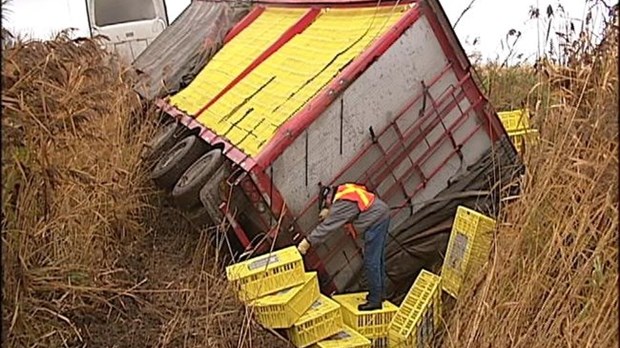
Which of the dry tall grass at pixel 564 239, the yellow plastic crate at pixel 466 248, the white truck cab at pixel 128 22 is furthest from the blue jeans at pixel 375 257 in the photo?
the white truck cab at pixel 128 22

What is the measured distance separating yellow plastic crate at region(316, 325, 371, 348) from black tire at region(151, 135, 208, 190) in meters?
1.83

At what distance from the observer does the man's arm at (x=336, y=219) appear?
→ 4.75 meters

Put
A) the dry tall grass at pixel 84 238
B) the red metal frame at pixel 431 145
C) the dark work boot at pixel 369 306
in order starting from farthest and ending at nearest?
the red metal frame at pixel 431 145, the dark work boot at pixel 369 306, the dry tall grass at pixel 84 238

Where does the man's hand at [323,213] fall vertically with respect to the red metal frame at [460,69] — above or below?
below

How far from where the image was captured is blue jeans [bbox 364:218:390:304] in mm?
4797

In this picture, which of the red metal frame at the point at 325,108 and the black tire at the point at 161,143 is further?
the black tire at the point at 161,143

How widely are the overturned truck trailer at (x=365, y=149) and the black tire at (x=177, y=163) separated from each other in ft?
0.05

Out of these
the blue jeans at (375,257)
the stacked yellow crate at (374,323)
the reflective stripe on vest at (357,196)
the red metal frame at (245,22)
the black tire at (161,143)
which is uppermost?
the red metal frame at (245,22)

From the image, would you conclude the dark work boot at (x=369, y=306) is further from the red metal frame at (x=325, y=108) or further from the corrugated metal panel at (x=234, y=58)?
the corrugated metal panel at (x=234, y=58)

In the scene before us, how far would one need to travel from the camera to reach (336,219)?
15.6ft

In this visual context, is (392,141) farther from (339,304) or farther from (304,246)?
(339,304)

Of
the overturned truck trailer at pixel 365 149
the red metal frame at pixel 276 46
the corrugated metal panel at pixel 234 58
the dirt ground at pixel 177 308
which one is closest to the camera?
the dirt ground at pixel 177 308

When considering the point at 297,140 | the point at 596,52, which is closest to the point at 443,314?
the point at 297,140

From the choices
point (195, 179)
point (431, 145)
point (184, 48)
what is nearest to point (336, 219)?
point (431, 145)
